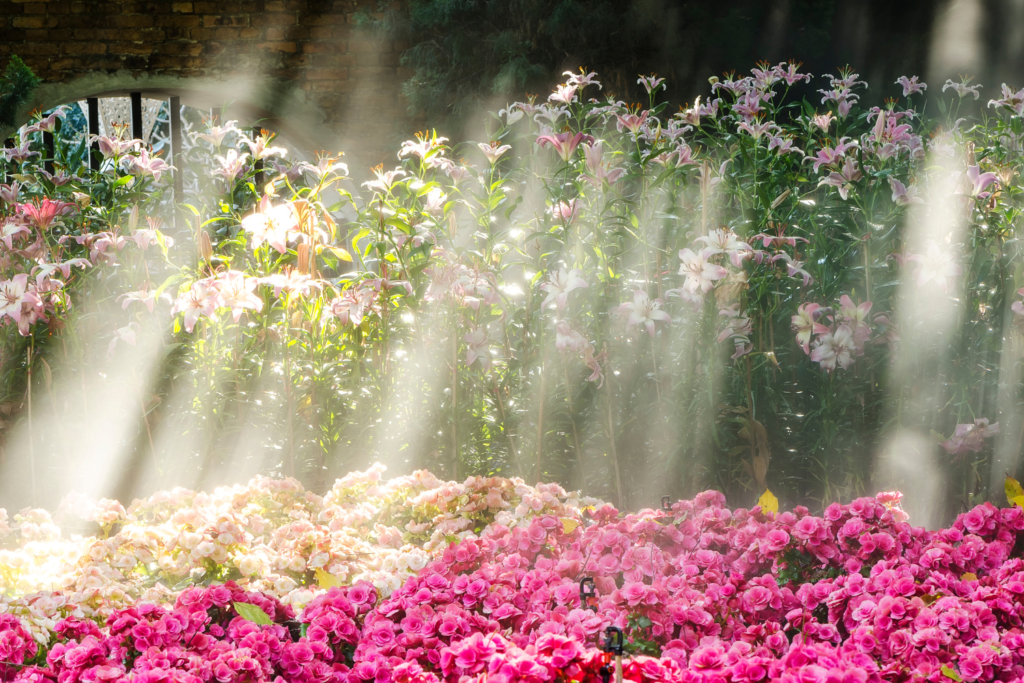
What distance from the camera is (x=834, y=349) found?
181 centimetres

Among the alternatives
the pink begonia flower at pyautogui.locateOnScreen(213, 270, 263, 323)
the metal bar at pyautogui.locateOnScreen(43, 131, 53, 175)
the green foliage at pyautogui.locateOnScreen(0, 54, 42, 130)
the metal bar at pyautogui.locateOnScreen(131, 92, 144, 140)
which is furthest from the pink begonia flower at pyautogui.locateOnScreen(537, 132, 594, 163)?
the metal bar at pyautogui.locateOnScreen(131, 92, 144, 140)

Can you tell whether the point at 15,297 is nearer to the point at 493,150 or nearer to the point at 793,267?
the point at 493,150

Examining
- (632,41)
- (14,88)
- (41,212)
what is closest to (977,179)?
(41,212)

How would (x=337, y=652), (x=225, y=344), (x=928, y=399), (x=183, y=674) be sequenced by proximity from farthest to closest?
1. (x=225, y=344)
2. (x=928, y=399)
3. (x=337, y=652)
4. (x=183, y=674)

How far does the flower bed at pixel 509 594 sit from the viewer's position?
3.33ft

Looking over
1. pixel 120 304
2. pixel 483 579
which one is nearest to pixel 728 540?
pixel 483 579

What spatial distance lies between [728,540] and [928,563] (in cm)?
30

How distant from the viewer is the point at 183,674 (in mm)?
1000

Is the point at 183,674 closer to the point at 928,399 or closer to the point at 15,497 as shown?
the point at 15,497

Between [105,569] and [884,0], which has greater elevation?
[884,0]

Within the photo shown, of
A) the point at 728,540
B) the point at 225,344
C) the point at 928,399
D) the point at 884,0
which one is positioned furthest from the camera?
the point at 884,0

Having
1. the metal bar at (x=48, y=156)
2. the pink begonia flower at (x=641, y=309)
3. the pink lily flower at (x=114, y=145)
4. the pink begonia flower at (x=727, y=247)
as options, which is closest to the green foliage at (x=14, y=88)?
the metal bar at (x=48, y=156)

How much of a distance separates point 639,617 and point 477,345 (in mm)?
855

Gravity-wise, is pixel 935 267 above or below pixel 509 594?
above
